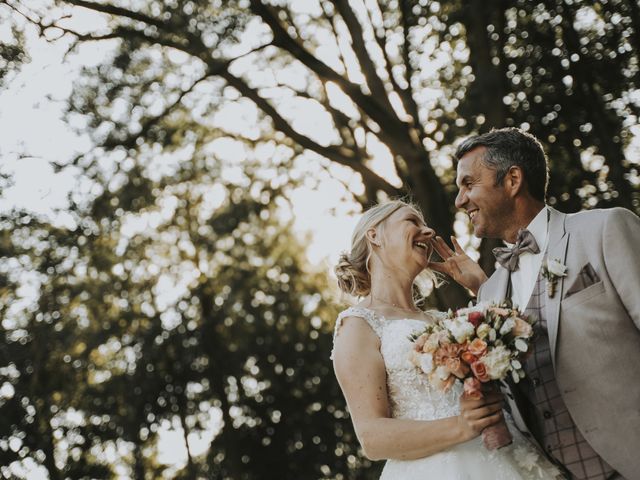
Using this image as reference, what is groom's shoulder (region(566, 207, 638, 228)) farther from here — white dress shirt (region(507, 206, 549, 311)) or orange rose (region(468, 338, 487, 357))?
orange rose (region(468, 338, 487, 357))

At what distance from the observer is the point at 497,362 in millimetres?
3430

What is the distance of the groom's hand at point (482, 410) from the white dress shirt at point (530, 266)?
63cm

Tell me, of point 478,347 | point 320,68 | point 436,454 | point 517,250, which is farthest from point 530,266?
point 320,68

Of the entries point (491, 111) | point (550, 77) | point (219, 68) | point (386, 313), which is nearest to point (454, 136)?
point (550, 77)

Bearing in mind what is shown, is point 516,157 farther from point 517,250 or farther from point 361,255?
point 361,255

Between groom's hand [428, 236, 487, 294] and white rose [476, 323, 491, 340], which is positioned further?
groom's hand [428, 236, 487, 294]

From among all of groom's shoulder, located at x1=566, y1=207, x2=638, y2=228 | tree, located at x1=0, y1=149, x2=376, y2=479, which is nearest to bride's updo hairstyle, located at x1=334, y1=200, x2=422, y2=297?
groom's shoulder, located at x1=566, y1=207, x2=638, y2=228

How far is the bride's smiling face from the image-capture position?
4.66 m

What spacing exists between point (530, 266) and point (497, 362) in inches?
35.8

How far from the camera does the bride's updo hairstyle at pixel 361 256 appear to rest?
15.8 ft

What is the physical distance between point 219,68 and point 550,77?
3.80 metres

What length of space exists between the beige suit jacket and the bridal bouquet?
26 cm

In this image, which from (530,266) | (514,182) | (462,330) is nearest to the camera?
(462,330)

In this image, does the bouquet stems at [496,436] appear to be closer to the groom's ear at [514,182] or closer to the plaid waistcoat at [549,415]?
the plaid waistcoat at [549,415]
